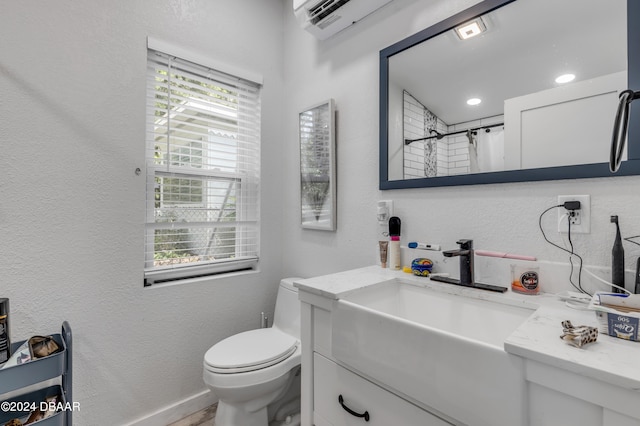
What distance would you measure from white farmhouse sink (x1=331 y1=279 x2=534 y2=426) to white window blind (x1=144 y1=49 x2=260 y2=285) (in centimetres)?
112

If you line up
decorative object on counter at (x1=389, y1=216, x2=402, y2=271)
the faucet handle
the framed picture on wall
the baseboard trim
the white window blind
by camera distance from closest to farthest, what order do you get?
the faucet handle
decorative object on counter at (x1=389, y1=216, x2=402, y2=271)
the baseboard trim
the white window blind
the framed picture on wall

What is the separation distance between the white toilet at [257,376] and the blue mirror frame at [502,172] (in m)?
0.98

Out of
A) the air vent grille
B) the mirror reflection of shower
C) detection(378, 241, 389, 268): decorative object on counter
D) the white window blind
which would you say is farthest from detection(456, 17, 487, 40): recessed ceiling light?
the white window blind

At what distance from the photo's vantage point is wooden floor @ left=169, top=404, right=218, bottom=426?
160 centimetres

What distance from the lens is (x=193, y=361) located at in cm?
171

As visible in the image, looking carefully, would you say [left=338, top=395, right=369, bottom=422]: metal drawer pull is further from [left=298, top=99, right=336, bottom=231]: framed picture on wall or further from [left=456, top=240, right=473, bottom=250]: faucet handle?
[left=298, top=99, right=336, bottom=231]: framed picture on wall

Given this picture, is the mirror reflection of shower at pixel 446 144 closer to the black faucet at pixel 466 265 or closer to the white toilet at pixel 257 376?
the black faucet at pixel 466 265

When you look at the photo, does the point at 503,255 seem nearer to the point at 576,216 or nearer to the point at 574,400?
the point at 576,216

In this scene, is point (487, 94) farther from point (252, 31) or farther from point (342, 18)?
point (252, 31)

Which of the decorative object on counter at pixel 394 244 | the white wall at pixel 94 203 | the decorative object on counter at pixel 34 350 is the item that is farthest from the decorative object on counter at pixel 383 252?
the decorative object on counter at pixel 34 350

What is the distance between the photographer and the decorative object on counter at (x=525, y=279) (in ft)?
3.33

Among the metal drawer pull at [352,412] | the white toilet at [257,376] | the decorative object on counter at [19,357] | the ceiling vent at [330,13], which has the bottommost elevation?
the white toilet at [257,376]

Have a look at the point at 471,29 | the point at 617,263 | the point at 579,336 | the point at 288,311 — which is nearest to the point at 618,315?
the point at 579,336

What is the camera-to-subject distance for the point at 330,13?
1631 mm
